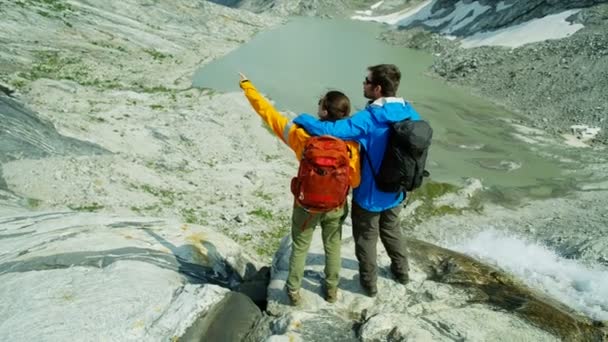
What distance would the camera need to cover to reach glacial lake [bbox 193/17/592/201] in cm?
1734

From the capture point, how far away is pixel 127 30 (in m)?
36.4

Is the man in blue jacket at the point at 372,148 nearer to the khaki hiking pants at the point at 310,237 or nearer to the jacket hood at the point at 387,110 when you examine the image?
the jacket hood at the point at 387,110

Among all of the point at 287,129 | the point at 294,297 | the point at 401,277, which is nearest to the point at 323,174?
the point at 287,129

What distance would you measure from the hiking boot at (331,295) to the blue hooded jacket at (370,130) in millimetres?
1147

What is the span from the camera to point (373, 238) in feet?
18.3

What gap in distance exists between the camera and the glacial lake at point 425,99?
56.9 feet

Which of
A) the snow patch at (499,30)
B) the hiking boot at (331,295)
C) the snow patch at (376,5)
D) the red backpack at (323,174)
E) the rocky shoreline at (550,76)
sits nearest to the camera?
the red backpack at (323,174)

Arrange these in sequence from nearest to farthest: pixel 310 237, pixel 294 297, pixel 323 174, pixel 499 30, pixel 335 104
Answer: pixel 323 174 < pixel 335 104 < pixel 310 237 < pixel 294 297 < pixel 499 30

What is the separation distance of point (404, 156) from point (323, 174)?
3.13 ft

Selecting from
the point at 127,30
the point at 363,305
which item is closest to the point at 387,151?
the point at 363,305

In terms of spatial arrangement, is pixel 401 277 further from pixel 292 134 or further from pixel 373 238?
pixel 292 134

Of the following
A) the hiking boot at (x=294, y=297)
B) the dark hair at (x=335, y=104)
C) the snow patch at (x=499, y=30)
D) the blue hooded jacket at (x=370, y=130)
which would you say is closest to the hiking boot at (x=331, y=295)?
the hiking boot at (x=294, y=297)

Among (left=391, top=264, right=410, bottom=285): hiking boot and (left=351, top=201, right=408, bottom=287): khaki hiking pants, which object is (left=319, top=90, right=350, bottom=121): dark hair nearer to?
(left=351, top=201, right=408, bottom=287): khaki hiking pants

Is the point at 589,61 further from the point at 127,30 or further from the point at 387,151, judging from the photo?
the point at 127,30
